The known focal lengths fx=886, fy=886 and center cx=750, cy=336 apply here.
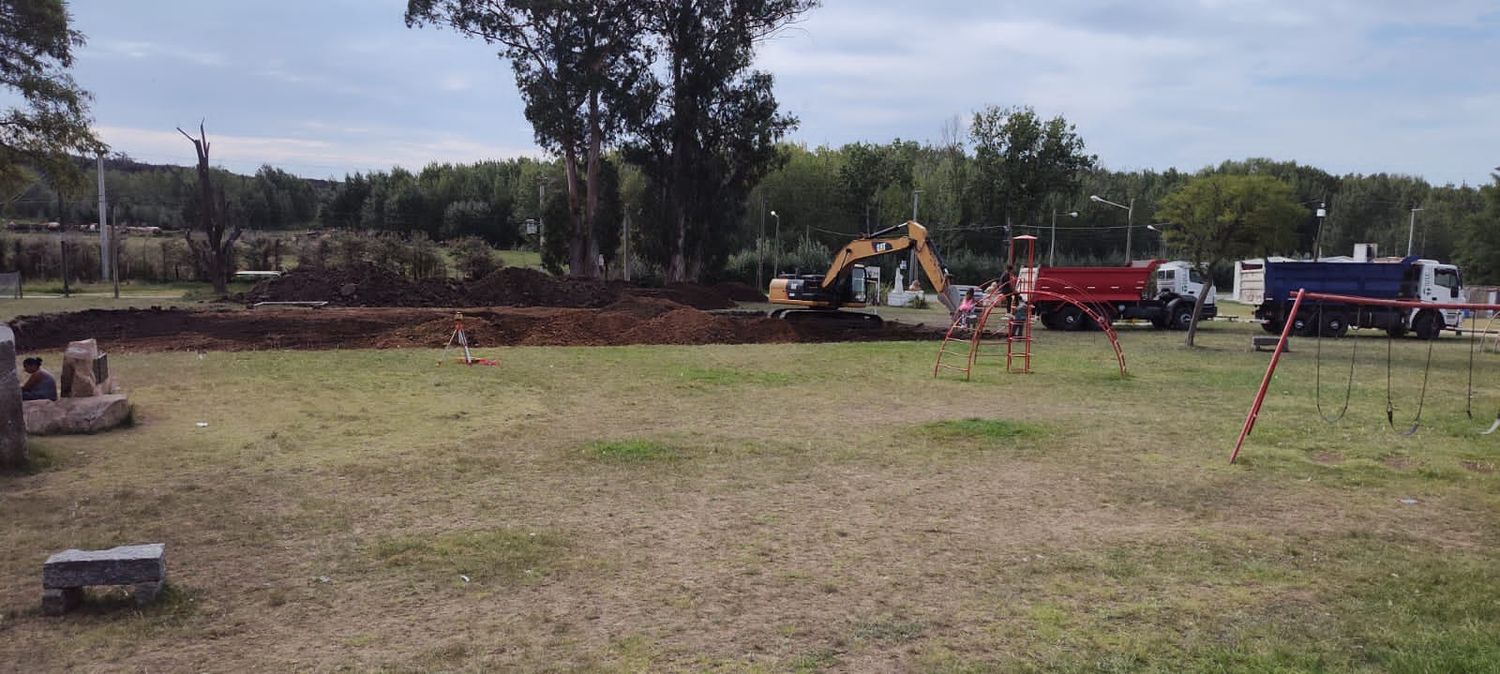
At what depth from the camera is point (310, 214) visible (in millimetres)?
90000

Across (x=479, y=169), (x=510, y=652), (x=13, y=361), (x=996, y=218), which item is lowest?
(x=510, y=652)

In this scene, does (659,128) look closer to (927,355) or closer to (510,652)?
(927,355)

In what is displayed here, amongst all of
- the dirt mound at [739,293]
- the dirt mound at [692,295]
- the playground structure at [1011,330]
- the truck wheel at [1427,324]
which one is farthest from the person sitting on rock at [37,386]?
the dirt mound at [739,293]

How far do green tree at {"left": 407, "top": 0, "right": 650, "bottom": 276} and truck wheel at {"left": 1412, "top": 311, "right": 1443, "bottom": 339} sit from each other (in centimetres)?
3199

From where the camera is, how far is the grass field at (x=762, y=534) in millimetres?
4766

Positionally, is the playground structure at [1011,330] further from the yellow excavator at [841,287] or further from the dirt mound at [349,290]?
the dirt mound at [349,290]

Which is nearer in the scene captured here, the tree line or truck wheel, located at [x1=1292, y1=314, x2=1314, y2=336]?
truck wheel, located at [x1=1292, y1=314, x2=1314, y2=336]

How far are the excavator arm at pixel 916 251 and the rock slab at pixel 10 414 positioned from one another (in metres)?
18.3

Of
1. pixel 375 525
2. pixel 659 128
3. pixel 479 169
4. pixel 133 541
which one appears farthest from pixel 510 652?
pixel 479 169

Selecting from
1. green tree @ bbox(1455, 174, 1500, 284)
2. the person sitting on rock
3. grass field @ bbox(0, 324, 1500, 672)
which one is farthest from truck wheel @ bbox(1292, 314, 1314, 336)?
green tree @ bbox(1455, 174, 1500, 284)

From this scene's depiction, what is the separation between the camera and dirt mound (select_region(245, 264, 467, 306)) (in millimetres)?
30000

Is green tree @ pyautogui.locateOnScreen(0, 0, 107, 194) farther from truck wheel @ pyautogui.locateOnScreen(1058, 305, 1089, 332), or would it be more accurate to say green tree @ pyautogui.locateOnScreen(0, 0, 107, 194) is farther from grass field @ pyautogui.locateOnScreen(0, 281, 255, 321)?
truck wheel @ pyautogui.locateOnScreen(1058, 305, 1089, 332)

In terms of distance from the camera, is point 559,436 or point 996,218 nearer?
point 559,436

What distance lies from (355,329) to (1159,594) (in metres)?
20.2
